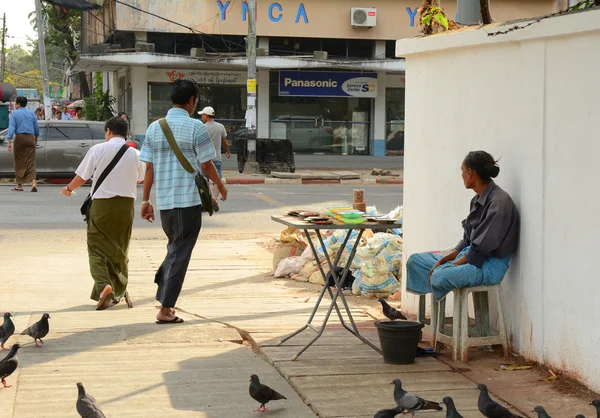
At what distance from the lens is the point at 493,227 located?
6.41 meters

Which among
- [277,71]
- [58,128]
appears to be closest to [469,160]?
[58,128]

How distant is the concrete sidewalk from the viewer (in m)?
5.51

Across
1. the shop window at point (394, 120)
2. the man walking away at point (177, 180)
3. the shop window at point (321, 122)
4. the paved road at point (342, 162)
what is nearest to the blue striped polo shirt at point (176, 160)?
the man walking away at point (177, 180)

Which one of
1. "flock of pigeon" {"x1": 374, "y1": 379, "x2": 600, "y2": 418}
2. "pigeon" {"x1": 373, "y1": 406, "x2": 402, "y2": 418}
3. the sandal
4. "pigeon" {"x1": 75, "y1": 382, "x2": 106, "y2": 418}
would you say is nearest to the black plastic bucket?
"flock of pigeon" {"x1": 374, "y1": 379, "x2": 600, "y2": 418}

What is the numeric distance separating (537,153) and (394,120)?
28.8 metres

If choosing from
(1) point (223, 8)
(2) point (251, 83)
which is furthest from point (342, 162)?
(2) point (251, 83)

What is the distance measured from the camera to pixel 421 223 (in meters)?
8.16

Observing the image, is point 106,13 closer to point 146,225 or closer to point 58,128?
point 58,128

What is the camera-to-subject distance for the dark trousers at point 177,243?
7.68 m

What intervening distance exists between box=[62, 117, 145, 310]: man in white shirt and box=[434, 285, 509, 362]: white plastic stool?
333 centimetres

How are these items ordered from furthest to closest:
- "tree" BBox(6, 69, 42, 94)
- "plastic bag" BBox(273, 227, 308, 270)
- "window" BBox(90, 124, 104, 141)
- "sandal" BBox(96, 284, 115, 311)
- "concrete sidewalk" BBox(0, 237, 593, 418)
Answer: "tree" BBox(6, 69, 42, 94), "window" BBox(90, 124, 104, 141), "plastic bag" BBox(273, 227, 308, 270), "sandal" BBox(96, 284, 115, 311), "concrete sidewalk" BBox(0, 237, 593, 418)

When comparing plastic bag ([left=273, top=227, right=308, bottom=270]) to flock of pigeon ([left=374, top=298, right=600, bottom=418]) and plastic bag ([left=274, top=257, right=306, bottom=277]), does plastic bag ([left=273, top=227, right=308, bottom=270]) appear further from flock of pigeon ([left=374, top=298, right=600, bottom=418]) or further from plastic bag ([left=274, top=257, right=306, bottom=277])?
flock of pigeon ([left=374, top=298, right=600, bottom=418])

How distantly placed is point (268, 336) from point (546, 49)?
296 centimetres

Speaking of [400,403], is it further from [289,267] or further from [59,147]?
[59,147]
